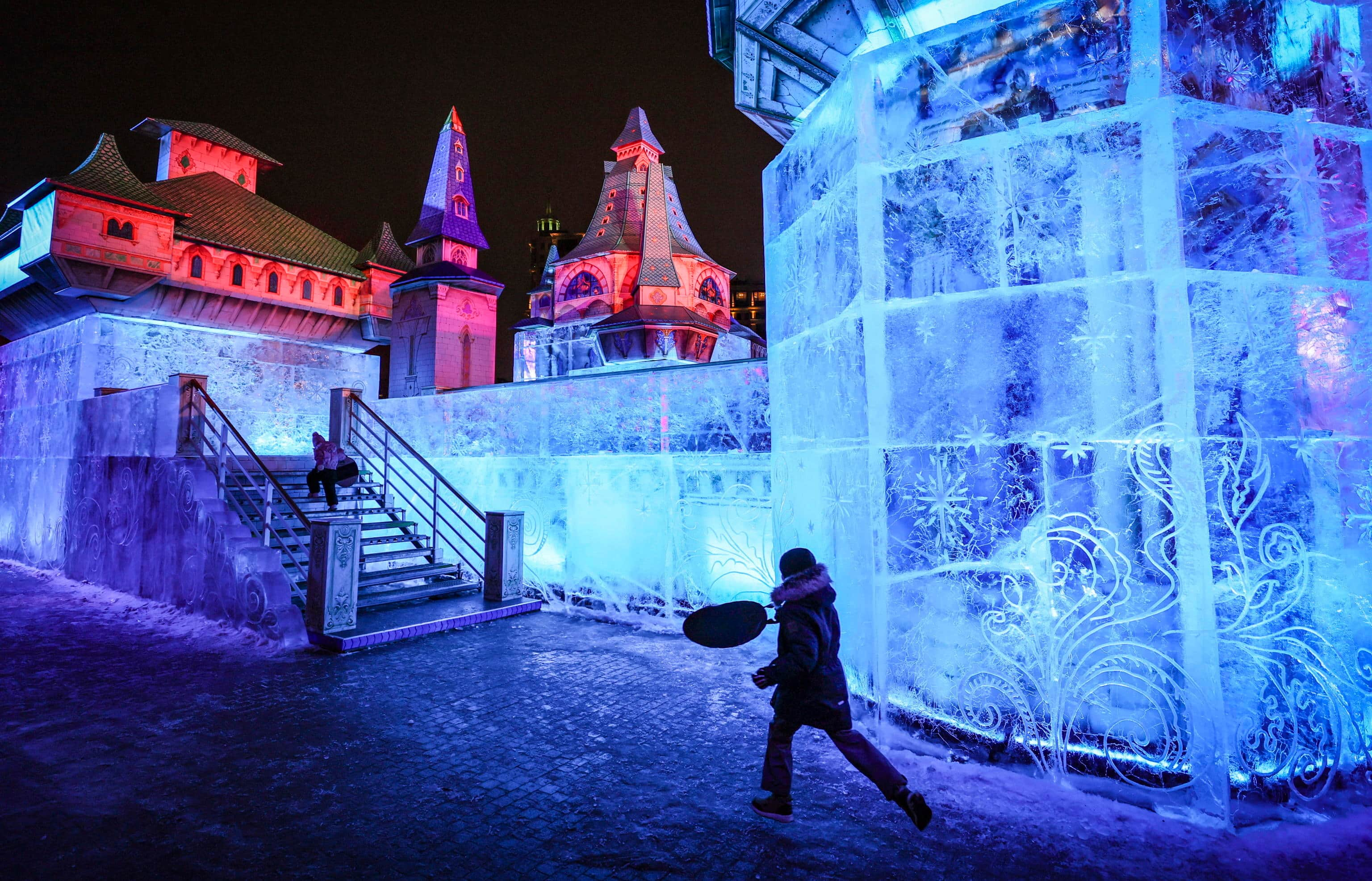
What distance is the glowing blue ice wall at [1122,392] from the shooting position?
13.7 ft

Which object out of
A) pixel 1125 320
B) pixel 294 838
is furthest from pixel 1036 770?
pixel 294 838

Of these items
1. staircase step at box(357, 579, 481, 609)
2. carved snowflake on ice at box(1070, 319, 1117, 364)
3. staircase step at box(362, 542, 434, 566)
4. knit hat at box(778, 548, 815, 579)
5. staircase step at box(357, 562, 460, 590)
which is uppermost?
carved snowflake on ice at box(1070, 319, 1117, 364)

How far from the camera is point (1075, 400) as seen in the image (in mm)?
4594

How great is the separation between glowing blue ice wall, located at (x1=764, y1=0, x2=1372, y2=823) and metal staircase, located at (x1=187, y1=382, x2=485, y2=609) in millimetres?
7093

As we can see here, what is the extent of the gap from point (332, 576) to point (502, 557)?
2.41 m

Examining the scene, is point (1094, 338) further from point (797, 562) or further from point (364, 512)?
point (364, 512)

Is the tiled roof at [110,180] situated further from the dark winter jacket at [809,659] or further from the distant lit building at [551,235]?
the distant lit building at [551,235]

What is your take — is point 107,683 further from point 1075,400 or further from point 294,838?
point 1075,400

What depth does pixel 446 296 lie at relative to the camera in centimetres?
2012

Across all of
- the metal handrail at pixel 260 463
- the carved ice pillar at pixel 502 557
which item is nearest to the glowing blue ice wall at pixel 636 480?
the carved ice pillar at pixel 502 557

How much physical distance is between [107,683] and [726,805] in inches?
249

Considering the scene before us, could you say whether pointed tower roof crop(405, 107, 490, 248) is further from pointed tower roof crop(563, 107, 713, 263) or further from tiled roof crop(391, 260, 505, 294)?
pointed tower roof crop(563, 107, 713, 263)

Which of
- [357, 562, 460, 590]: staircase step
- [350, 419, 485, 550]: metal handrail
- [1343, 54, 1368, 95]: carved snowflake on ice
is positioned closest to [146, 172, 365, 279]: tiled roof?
[350, 419, 485, 550]: metal handrail

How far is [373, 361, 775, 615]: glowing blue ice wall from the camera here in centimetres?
859
